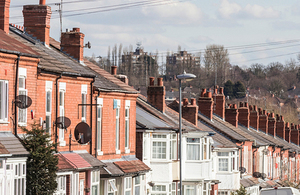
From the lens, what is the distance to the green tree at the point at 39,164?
62.8 ft

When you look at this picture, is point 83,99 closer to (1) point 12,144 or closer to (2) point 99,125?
(2) point 99,125

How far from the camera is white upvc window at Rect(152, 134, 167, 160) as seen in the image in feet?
108

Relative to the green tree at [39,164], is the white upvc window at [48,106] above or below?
above

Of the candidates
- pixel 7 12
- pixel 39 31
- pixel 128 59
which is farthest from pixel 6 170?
pixel 128 59

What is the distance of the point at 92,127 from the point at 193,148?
12326 millimetres

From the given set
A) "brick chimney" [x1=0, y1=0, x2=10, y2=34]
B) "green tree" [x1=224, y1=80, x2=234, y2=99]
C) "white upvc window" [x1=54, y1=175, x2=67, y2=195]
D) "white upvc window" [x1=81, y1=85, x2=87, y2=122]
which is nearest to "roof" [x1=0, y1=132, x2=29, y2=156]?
"white upvc window" [x1=54, y1=175, x2=67, y2=195]

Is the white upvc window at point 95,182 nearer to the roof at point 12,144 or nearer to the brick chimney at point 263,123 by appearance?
the roof at point 12,144

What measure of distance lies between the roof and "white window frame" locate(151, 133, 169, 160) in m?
14.2

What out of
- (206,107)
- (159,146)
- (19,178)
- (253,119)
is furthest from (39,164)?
(253,119)

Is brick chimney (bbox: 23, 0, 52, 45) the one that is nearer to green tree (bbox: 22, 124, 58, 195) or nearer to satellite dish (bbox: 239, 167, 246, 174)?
green tree (bbox: 22, 124, 58, 195)

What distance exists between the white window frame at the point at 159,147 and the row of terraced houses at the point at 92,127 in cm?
5

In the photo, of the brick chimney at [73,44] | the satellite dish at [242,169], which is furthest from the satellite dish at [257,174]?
the brick chimney at [73,44]

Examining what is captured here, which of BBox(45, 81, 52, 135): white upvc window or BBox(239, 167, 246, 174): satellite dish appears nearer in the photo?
BBox(45, 81, 52, 135): white upvc window

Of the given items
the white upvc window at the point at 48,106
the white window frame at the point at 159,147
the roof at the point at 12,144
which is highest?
the white upvc window at the point at 48,106
